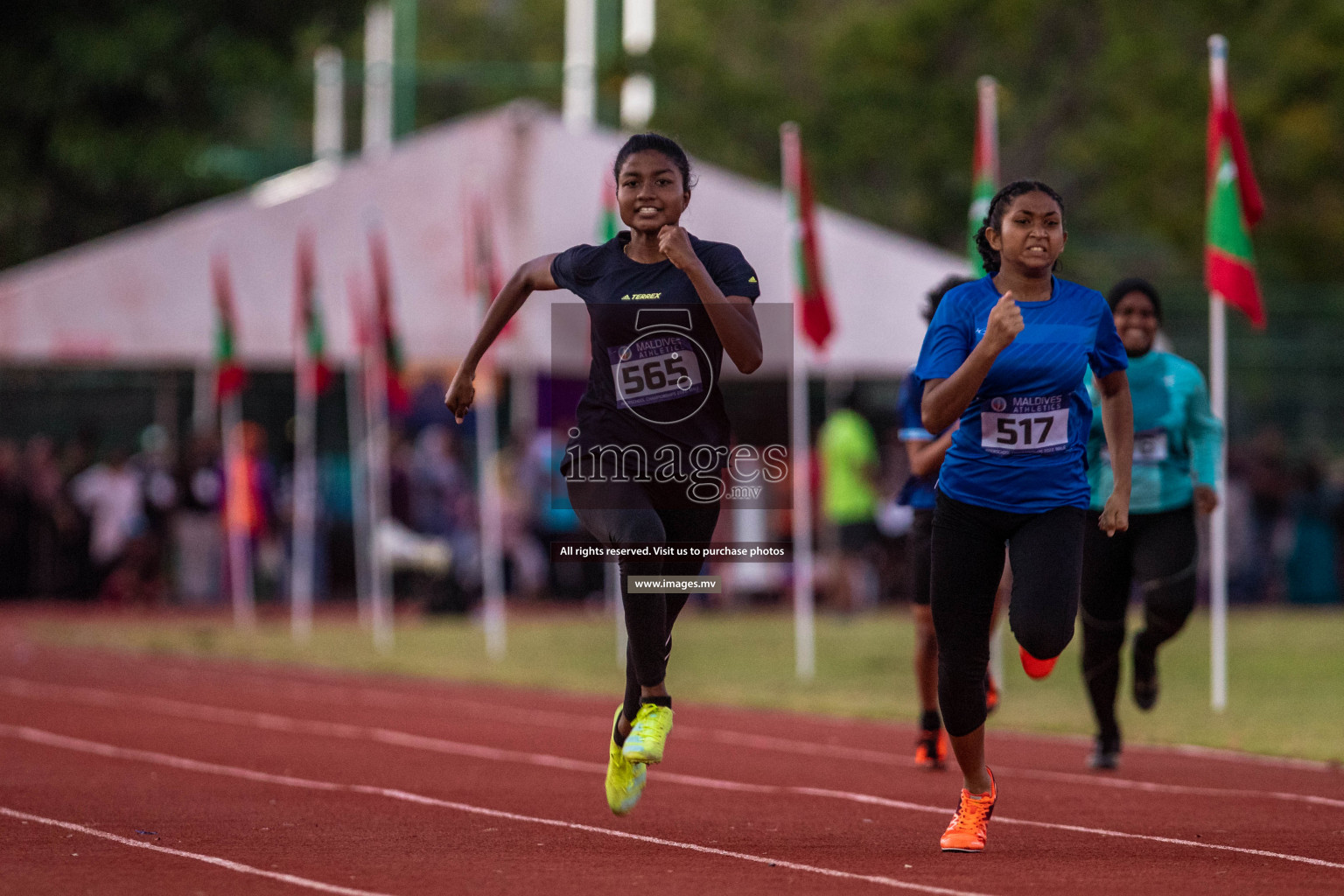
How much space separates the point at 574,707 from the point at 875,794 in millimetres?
5060

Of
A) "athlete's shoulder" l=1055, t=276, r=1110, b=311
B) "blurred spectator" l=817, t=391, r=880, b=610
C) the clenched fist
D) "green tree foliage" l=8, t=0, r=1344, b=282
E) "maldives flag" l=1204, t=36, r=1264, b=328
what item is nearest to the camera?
the clenched fist

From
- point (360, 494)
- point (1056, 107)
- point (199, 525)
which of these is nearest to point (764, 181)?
point (1056, 107)

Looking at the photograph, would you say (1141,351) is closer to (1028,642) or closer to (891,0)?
(1028,642)

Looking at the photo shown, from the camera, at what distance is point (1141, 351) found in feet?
32.5

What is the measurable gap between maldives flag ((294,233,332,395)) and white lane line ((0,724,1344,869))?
857cm

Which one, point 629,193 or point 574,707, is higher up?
point 629,193

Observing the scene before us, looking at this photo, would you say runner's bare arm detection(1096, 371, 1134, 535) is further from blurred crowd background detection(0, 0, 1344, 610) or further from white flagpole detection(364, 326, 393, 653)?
blurred crowd background detection(0, 0, 1344, 610)

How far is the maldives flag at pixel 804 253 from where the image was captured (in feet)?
51.1

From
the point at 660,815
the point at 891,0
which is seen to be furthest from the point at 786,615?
the point at 891,0

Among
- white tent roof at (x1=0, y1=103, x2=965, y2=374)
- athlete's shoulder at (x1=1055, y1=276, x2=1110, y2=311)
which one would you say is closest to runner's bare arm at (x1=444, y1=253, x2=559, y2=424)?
athlete's shoulder at (x1=1055, y1=276, x2=1110, y2=311)

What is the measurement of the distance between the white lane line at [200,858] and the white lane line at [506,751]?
115 inches

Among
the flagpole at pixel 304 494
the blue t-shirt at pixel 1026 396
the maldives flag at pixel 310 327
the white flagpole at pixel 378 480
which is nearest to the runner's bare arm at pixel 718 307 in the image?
the blue t-shirt at pixel 1026 396

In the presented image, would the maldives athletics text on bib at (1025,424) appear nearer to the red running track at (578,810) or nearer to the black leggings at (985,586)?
the black leggings at (985,586)

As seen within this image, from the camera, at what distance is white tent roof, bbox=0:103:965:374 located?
22297mm
